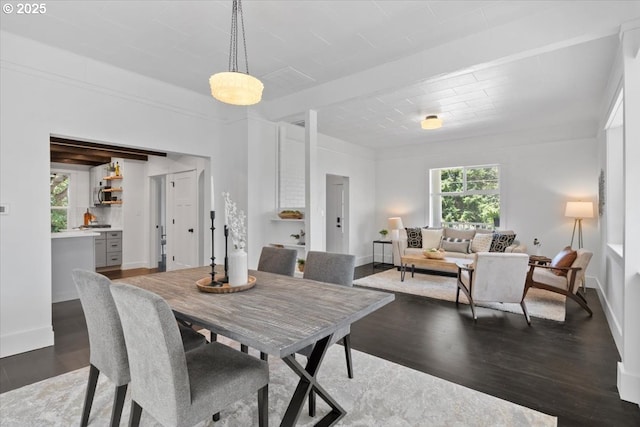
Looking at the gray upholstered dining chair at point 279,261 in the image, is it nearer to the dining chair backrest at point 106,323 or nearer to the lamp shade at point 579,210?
the dining chair backrest at point 106,323

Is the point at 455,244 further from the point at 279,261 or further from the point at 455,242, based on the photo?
the point at 279,261

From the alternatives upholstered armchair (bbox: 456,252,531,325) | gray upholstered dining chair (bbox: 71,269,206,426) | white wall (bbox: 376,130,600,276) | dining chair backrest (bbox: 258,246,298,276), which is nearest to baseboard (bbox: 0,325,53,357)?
gray upholstered dining chair (bbox: 71,269,206,426)

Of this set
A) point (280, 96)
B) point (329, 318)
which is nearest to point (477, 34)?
point (280, 96)

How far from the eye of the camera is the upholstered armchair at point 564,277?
12.5ft

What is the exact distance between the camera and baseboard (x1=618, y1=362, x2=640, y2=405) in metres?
2.07

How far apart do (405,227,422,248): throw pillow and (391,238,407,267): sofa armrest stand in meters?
0.10

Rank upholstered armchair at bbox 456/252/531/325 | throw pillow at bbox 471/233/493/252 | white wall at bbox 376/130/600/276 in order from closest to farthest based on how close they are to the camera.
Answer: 1. upholstered armchair at bbox 456/252/531/325
2. white wall at bbox 376/130/600/276
3. throw pillow at bbox 471/233/493/252

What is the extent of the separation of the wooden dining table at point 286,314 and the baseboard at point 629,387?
5.63ft

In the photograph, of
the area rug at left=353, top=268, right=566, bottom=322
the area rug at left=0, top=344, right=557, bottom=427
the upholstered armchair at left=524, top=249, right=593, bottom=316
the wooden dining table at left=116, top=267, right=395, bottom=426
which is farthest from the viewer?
the area rug at left=353, top=268, right=566, bottom=322

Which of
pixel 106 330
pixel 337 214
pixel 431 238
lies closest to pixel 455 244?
pixel 431 238

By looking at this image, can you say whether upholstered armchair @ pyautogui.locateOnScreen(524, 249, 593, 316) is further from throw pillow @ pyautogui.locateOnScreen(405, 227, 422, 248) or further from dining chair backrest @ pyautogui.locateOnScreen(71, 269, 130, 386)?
dining chair backrest @ pyautogui.locateOnScreen(71, 269, 130, 386)

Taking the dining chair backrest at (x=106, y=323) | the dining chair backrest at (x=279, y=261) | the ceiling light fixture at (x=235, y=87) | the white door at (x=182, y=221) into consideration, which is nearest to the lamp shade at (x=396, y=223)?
the white door at (x=182, y=221)

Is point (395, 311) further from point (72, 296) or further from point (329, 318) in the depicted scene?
point (72, 296)

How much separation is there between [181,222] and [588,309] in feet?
20.0
